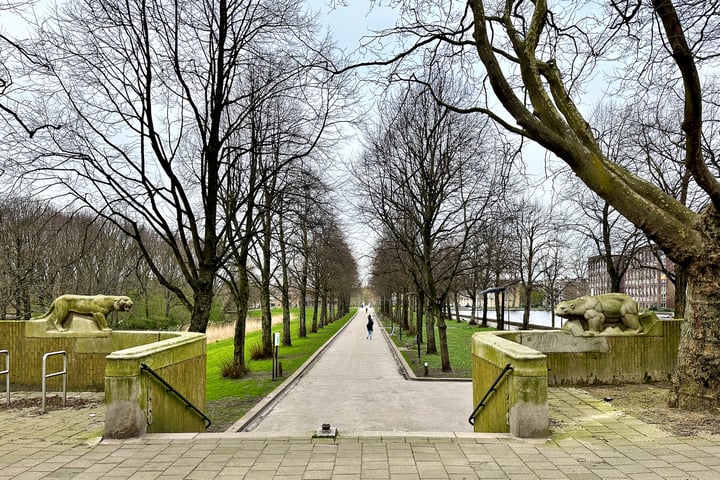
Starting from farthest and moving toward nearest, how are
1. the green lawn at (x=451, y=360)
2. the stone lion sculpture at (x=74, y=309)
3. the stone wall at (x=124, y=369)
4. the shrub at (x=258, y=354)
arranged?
the shrub at (x=258, y=354) → the green lawn at (x=451, y=360) → the stone lion sculpture at (x=74, y=309) → the stone wall at (x=124, y=369)

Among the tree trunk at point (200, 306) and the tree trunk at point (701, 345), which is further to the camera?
the tree trunk at point (200, 306)

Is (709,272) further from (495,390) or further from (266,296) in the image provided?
(266,296)

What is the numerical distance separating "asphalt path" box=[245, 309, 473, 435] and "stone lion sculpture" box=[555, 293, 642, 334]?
3.24 m

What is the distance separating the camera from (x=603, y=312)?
9.90 m

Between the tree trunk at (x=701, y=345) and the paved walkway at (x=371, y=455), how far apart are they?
1.15 m

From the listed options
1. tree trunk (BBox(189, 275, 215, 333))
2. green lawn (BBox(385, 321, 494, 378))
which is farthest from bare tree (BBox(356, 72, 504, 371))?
tree trunk (BBox(189, 275, 215, 333))

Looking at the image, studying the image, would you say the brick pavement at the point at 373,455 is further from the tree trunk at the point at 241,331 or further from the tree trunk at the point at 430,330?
the tree trunk at the point at 430,330

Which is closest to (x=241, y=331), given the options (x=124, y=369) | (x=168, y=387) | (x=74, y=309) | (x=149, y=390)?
(x=74, y=309)

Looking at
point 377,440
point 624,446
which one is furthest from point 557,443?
point 377,440

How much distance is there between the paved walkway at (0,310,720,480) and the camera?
15.8ft

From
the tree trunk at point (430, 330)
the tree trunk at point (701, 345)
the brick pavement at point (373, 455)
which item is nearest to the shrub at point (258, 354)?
the tree trunk at point (430, 330)

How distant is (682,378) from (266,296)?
62.9 ft

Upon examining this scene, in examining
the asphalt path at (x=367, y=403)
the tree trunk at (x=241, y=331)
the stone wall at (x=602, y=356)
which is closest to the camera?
the stone wall at (x=602, y=356)

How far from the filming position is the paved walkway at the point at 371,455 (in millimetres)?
4824
